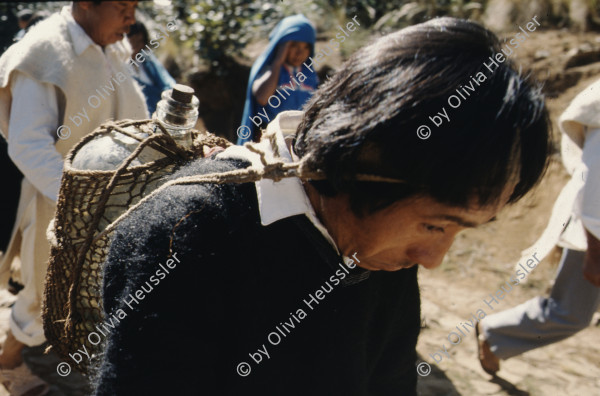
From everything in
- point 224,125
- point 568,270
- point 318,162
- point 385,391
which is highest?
point 318,162

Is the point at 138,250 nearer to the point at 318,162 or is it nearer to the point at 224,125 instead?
the point at 318,162

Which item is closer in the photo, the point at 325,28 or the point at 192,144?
the point at 192,144

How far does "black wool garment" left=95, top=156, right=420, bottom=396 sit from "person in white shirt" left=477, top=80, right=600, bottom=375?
1.84 meters

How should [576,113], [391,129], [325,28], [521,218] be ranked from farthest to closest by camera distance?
[325,28], [521,218], [576,113], [391,129]

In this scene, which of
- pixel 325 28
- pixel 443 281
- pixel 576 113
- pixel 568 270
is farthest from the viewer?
pixel 325 28

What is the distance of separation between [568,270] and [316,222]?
7.91 ft

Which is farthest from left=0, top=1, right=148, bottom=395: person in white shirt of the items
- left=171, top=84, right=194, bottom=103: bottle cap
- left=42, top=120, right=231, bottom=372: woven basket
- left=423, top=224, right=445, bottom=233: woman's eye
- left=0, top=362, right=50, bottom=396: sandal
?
left=423, top=224, right=445, bottom=233: woman's eye

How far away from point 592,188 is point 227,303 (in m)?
2.23

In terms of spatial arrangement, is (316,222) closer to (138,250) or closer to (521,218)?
(138,250)

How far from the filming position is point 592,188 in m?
2.70

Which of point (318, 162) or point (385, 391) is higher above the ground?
point (318, 162)

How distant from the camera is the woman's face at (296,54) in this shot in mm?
4516

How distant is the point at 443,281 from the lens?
5.12m

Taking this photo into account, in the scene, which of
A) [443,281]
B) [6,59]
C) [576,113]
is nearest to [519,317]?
[576,113]
